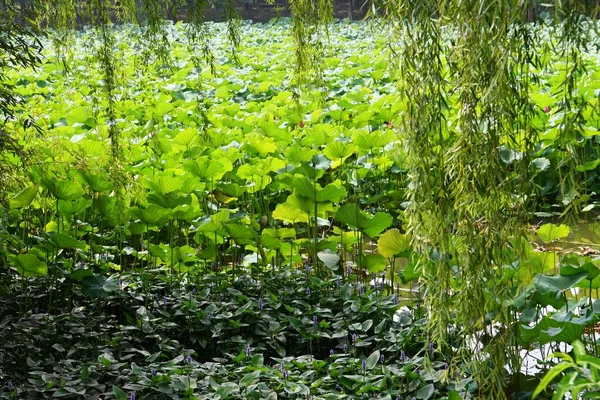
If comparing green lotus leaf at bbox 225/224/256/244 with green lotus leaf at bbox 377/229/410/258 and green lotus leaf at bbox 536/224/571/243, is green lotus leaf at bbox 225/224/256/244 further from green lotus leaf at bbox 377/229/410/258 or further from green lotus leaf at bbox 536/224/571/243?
green lotus leaf at bbox 536/224/571/243

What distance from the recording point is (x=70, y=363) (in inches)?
90.7

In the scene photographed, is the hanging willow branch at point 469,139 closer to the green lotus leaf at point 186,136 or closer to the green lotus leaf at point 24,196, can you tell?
the green lotus leaf at point 24,196

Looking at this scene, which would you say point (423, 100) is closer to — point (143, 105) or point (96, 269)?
point (96, 269)

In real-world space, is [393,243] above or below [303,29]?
below

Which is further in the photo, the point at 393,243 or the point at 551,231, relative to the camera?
the point at 393,243

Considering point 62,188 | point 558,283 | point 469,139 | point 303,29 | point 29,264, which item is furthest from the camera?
point 62,188

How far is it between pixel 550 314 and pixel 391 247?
0.76m

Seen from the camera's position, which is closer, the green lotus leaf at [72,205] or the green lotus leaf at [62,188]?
the green lotus leaf at [62,188]

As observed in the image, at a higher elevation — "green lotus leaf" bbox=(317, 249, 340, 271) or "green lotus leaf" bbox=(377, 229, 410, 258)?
"green lotus leaf" bbox=(377, 229, 410, 258)

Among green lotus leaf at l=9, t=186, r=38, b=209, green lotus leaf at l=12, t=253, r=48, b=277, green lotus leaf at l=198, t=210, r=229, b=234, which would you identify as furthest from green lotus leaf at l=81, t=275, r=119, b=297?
green lotus leaf at l=198, t=210, r=229, b=234

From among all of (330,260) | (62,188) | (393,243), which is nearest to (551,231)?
(393,243)

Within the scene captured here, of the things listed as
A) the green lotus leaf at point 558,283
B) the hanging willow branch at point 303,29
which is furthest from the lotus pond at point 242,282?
the hanging willow branch at point 303,29

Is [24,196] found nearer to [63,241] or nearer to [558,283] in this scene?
[63,241]

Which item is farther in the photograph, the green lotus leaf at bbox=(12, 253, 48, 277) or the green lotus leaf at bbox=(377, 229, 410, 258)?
the green lotus leaf at bbox=(377, 229, 410, 258)
